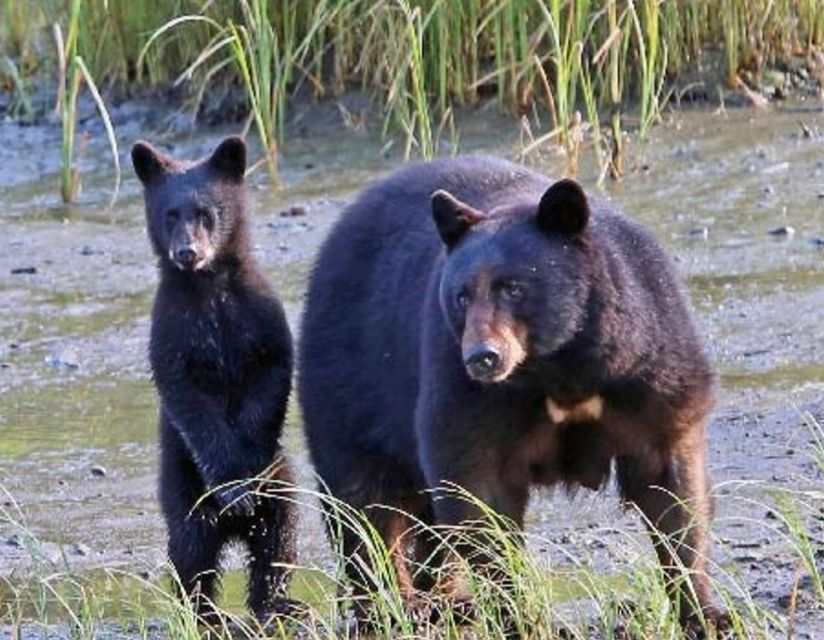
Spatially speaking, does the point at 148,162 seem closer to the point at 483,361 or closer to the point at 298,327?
the point at 298,327

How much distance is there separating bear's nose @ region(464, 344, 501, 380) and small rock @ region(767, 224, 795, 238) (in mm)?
5140

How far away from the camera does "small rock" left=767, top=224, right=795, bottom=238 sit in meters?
10.5

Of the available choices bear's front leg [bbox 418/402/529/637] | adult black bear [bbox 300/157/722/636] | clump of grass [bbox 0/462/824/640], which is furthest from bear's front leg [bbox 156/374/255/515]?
bear's front leg [bbox 418/402/529/637]

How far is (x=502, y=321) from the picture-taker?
567 cm

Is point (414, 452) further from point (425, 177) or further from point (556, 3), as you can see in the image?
point (556, 3)

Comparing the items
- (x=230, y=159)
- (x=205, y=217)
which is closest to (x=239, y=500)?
(x=205, y=217)

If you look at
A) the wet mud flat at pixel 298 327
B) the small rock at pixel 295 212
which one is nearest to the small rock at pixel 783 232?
the wet mud flat at pixel 298 327

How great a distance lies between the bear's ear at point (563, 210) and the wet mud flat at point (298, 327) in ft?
2.36

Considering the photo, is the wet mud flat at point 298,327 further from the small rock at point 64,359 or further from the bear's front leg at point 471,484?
the bear's front leg at point 471,484

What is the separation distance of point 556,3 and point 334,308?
376cm

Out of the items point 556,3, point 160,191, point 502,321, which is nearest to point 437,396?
point 502,321

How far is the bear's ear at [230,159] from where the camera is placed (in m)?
7.44

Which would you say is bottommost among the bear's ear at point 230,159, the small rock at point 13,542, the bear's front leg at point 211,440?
the small rock at point 13,542

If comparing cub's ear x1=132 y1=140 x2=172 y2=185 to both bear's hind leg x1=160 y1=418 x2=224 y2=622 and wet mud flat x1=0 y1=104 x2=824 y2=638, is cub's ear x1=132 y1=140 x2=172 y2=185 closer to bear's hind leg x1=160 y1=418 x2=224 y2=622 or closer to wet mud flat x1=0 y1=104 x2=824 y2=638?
bear's hind leg x1=160 y1=418 x2=224 y2=622
